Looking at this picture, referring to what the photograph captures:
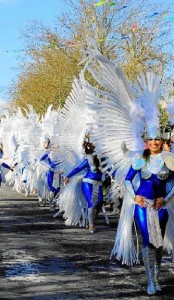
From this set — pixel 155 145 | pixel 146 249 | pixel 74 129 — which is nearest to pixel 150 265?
pixel 146 249

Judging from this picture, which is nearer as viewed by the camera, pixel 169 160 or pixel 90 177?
pixel 169 160

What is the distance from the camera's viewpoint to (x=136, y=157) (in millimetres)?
7293

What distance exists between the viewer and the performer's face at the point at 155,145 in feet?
23.7

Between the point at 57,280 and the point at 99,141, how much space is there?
1.72 m

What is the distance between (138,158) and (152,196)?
0.41 metres

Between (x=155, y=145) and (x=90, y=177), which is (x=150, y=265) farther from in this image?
(x=90, y=177)

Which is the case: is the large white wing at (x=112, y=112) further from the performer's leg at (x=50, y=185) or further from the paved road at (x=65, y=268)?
the performer's leg at (x=50, y=185)

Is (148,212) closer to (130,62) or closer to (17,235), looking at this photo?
(17,235)

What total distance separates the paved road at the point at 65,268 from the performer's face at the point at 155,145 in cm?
136

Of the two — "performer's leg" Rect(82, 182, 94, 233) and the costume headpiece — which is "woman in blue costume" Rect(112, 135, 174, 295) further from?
"performer's leg" Rect(82, 182, 94, 233)

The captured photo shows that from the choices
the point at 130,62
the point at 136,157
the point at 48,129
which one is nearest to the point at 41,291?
the point at 136,157

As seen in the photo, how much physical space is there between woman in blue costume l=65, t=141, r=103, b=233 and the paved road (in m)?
0.42

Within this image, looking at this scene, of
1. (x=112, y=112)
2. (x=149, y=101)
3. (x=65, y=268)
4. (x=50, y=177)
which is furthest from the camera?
(x=50, y=177)

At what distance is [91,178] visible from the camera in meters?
12.3
